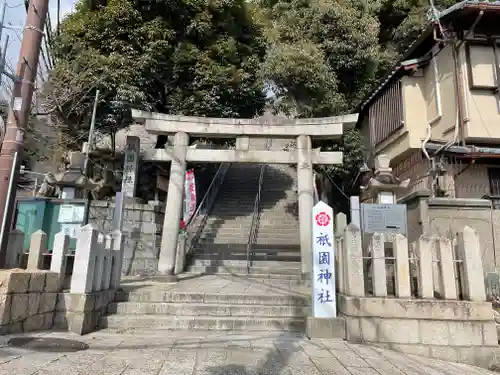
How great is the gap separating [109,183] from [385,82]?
492 inches

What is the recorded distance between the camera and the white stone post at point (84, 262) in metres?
6.30

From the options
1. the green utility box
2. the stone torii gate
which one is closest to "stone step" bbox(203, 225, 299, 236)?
the stone torii gate

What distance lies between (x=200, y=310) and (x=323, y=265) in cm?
263

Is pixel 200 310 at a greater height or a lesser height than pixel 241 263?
lesser

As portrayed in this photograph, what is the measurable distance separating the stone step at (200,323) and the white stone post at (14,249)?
2341 mm

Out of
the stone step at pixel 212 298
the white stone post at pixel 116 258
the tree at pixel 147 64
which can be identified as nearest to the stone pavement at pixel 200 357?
the stone step at pixel 212 298

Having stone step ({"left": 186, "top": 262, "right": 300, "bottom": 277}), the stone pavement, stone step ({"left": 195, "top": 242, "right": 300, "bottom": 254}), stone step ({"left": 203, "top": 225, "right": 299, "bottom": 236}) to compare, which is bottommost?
the stone pavement

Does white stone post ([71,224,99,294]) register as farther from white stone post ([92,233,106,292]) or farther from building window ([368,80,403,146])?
building window ([368,80,403,146])

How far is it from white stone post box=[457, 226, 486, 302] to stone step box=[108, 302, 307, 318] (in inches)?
114

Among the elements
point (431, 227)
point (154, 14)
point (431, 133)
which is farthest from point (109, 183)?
point (431, 133)

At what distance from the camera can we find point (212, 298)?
25.6 feet

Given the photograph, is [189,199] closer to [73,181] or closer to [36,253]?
[73,181]

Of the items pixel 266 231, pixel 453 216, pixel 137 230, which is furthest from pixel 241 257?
pixel 453 216

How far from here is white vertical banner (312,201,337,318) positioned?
6.35 m
